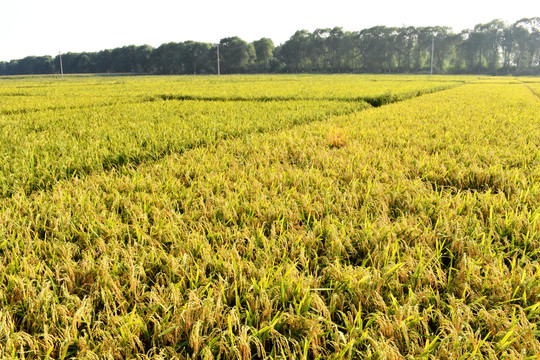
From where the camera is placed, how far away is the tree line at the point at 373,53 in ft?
231

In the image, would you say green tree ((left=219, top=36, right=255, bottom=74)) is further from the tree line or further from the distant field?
the distant field

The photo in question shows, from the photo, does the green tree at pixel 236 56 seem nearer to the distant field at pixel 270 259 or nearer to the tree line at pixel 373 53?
the tree line at pixel 373 53

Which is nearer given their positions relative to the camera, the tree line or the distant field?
the distant field

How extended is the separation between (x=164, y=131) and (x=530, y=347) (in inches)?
160

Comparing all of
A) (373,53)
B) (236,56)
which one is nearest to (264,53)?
(236,56)

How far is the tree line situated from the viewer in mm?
70500

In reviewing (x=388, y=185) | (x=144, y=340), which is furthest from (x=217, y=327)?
(x=388, y=185)

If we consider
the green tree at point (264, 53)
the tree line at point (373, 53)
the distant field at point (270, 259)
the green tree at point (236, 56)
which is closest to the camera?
the distant field at point (270, 259)

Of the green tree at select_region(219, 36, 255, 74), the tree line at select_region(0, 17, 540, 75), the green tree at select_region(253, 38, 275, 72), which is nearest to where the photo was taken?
the tree line at select_region(0, 17, 540, 75)

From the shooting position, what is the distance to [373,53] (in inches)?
3002

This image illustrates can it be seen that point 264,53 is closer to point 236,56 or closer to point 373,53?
point 236,56

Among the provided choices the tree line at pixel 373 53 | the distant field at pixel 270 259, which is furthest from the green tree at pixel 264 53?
the distant field at pixel 270 259

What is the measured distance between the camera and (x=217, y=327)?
102 centimetres

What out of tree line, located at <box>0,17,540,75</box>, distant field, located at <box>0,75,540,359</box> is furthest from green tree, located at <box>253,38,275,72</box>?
distant field, located at <box>0,75,540,359</box>
